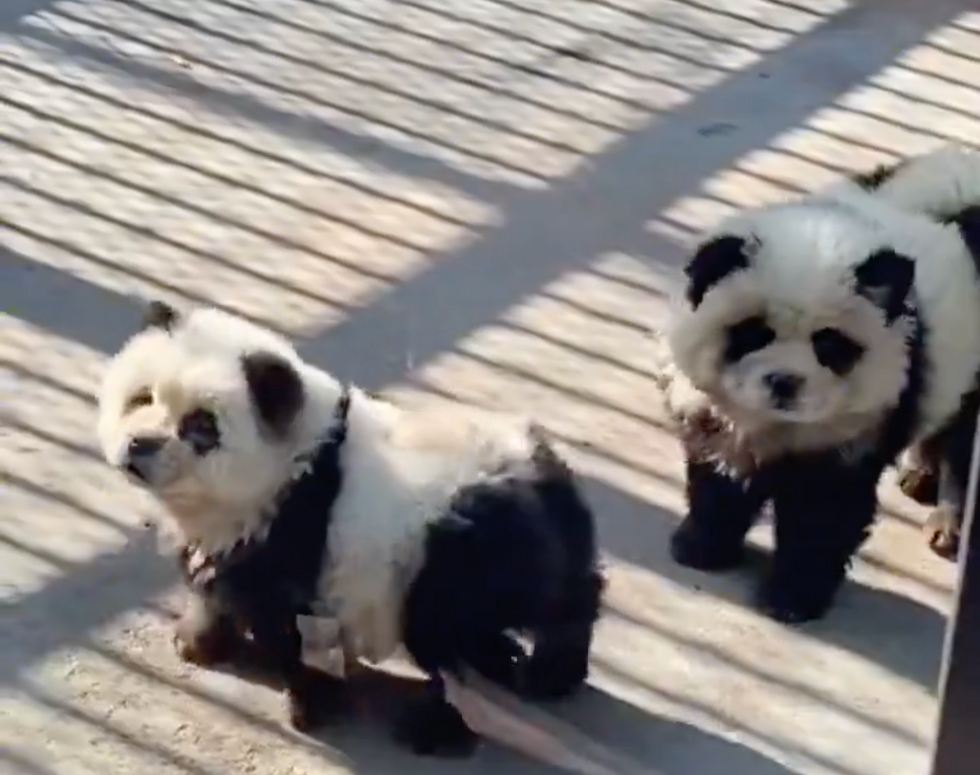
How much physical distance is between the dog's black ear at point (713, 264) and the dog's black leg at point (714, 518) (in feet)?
1.14

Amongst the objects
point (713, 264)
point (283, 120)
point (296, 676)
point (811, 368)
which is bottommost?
point (296, 676)

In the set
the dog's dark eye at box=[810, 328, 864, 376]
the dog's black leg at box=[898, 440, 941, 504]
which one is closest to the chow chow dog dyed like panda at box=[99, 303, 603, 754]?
the dog's dark eye at box=[810, 328, 864, 376]

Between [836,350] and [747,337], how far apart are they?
14 cm

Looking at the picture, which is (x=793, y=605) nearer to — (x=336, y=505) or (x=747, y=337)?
(x=747, y=337)

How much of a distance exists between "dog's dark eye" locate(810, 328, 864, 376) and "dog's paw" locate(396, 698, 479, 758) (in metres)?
0.80

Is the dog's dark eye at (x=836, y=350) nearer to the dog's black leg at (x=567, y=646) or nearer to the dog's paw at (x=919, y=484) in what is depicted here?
the dog's black leg at (x=567, y=646)

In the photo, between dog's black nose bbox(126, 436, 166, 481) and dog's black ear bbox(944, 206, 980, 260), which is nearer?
dog's black nose bbox(126, 436, 166, 481)

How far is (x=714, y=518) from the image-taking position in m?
3.49

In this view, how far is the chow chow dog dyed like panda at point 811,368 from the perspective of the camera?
3162 millimetres

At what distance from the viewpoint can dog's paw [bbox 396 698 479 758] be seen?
306cm

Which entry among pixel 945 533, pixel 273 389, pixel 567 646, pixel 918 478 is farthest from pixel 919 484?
pixel 273 389

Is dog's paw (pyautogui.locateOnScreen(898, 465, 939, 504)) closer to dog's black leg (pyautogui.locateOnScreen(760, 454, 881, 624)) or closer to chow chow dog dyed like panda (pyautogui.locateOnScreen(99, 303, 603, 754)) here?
dog's black leg (pyautogui.locateOnScreen(760, 454, 881, 624))

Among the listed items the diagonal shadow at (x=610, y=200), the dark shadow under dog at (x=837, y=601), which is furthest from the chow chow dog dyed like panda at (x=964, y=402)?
the diagonal shadow at (x=610, y=200)

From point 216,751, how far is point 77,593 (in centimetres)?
48
